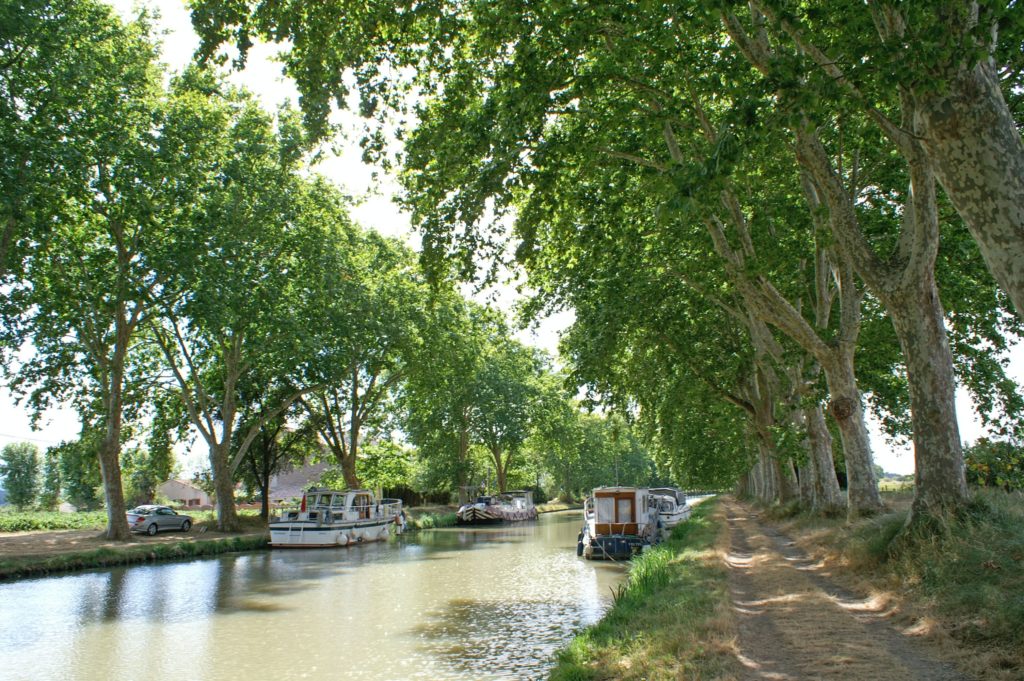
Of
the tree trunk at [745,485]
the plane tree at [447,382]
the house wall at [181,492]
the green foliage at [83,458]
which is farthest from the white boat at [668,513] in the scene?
the house wall at [181,492]

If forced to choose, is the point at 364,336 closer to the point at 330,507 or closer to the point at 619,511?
the point at 330,507

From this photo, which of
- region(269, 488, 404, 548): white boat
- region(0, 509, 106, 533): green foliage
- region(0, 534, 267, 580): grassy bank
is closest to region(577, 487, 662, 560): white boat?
region(269, 488, 404, 548): white boat

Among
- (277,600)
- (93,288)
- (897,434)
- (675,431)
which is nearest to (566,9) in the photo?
(277,600)

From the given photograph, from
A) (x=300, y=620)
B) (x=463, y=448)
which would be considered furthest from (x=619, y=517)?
(x=463, y=448)

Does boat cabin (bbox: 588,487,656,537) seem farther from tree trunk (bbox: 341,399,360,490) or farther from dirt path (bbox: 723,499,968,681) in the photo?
tree trunk (bbox: 341,399,360,490)

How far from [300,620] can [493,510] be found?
128 ft

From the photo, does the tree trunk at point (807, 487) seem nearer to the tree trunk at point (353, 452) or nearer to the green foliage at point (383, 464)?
the tree trunk at point (353, 452)

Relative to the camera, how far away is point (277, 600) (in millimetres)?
16859

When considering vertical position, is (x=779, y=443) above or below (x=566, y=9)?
below

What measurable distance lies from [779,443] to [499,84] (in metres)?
10.3

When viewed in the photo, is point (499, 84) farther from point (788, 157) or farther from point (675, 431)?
point (675, 431)

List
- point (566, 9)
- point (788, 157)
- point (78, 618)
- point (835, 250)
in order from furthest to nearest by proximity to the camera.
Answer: point (788, 157), point (835, 250), point (78, 618), point (566, 9)

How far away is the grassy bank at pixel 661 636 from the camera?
7.11 meters

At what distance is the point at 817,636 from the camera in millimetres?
8078
